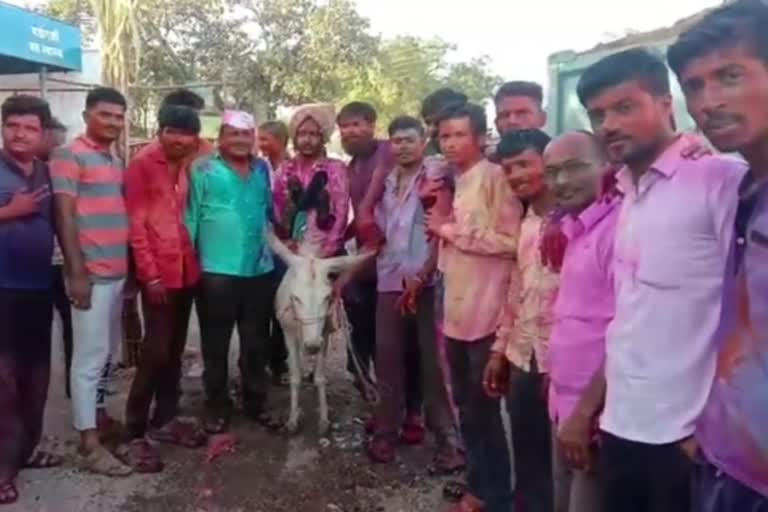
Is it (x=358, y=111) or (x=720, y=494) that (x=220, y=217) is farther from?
(x=720, y=494)

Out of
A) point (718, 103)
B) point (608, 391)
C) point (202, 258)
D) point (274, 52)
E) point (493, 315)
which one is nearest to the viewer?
point (718, 103)

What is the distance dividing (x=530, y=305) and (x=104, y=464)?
8.25ft

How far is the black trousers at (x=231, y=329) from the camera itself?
461 cm

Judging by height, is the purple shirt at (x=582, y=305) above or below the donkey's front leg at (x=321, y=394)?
above

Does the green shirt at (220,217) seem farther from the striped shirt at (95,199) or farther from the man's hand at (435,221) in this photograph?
the man's hand at (435,221)

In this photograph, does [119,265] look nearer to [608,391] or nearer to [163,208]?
[163,208]

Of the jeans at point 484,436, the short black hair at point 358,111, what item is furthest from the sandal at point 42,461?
the short black hair at point 358,111

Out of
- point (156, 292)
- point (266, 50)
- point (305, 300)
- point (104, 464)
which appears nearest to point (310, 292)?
point (305, 300)

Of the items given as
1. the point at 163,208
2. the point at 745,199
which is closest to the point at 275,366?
the point at 163,208

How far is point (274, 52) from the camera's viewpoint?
2202cm

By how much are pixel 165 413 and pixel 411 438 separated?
1.40 meters

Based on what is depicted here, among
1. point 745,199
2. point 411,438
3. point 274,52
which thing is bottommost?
point 411,438

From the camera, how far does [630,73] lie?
2049 millimetres

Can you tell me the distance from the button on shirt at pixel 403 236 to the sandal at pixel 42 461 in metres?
1.90
